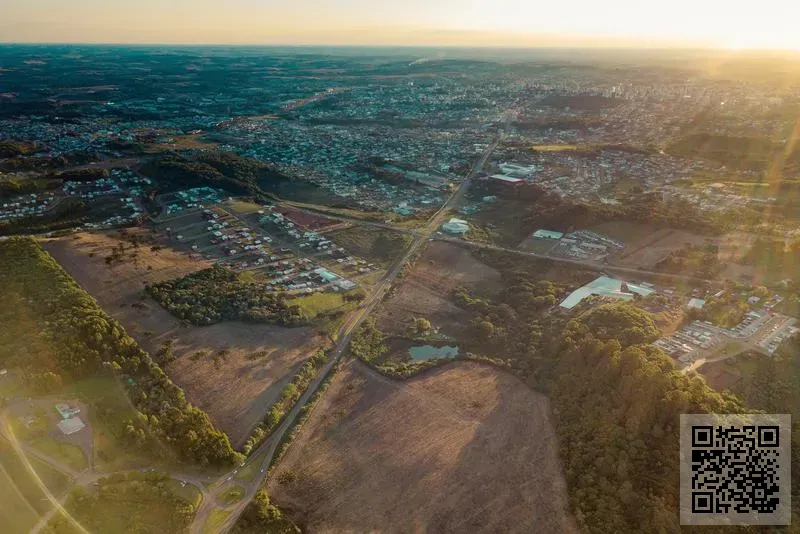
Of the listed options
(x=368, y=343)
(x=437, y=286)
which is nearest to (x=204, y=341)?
(x=368, y=343)

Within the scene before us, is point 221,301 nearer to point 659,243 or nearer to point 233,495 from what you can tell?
point 233,495

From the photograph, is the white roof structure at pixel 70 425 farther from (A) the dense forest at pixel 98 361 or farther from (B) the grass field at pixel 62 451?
(A) the dense forest at pixel 98 361

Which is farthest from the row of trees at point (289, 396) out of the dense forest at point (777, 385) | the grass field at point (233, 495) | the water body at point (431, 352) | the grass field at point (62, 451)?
the dense forest at point (777, 385)

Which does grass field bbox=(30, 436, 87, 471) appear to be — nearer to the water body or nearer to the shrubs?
the shrubs

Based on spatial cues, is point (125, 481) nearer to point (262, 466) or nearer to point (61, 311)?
point (262, 466)

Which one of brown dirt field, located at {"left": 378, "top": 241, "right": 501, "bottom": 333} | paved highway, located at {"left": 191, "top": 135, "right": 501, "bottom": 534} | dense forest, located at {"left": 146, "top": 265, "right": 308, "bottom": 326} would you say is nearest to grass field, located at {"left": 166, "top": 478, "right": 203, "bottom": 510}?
paved highway, located at {"left": 191, "top": 135, "right": 501, "bottom": 534}

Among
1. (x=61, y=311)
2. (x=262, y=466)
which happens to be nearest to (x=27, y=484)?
(x=262, y=466)
